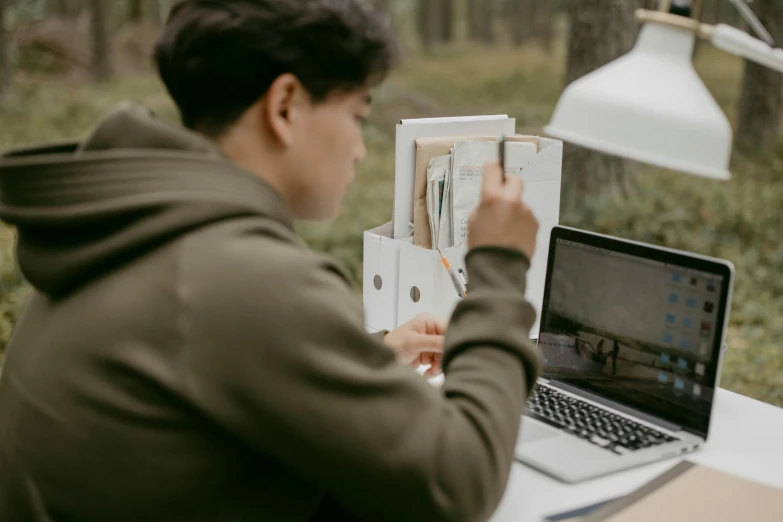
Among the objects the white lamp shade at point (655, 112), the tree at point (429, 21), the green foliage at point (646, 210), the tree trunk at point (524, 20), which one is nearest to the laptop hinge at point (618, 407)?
the white lamp shade at point (655, 112)

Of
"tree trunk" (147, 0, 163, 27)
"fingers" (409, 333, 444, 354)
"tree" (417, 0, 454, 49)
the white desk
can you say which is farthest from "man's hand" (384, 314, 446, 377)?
"tree" (417, 0, 454, 49)

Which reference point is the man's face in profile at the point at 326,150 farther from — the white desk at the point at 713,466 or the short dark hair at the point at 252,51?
the white desk at the point at 713,466

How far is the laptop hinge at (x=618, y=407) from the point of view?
145 centimetres

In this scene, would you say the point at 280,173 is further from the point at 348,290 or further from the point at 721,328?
the point at 721,328

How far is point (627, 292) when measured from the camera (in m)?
1.49

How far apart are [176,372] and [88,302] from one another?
0.50ft

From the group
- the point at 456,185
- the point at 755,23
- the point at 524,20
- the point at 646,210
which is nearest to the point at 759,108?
the point at 646,210

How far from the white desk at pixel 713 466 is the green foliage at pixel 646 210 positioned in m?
1.88

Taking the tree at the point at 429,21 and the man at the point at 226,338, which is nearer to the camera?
the man at the point at 226,338

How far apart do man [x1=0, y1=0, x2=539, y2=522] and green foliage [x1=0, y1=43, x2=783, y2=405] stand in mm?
1686

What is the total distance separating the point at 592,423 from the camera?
147 centimetres

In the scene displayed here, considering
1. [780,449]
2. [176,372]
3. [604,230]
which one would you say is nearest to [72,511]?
[176,372]

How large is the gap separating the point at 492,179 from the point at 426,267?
2.28 feet

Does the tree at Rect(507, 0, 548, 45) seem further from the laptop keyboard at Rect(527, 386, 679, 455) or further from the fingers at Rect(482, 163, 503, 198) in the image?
the fingers at Rect(482, 163, 503, 198)
